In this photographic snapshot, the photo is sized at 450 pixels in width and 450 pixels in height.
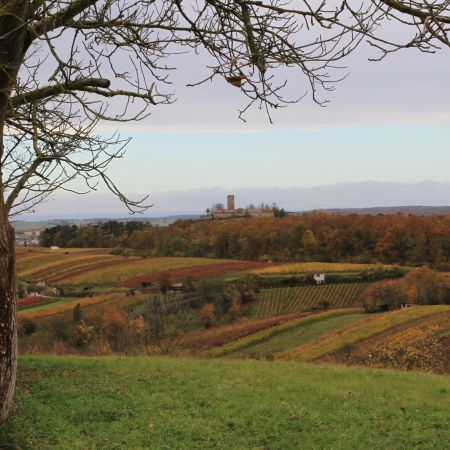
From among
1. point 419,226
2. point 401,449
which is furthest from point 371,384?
point 419,226

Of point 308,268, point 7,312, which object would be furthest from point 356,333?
point 7,312

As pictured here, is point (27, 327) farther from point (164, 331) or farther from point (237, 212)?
point (237, 212)

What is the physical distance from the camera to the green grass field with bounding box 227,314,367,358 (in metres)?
29.2

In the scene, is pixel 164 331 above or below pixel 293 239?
below

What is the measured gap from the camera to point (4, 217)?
490 cm

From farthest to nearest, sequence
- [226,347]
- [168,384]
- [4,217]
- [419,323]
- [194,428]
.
Result: [419,323] < [226,347] < [168,384] < [194,428] < [4,217]

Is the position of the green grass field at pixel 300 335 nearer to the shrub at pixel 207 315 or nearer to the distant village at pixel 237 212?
the shrub at pixel 207 315

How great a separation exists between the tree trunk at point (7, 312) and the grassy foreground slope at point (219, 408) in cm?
109

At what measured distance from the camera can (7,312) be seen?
4840 mm

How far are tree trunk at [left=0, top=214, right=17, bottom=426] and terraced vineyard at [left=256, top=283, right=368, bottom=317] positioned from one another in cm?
3945

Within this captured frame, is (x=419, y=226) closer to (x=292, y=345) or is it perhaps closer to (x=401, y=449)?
(x=292, y=345)

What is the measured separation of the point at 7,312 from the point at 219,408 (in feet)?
11.6

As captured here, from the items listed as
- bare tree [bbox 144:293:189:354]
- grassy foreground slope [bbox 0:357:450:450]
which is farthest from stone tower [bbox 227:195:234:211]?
grassy foreground slope [bbox 0:357:450:450]

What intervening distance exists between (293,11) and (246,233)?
6013 centimetres
